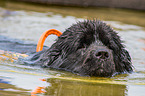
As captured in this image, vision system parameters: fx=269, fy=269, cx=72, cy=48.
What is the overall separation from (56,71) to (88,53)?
2.21ft

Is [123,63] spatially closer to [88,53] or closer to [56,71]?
[88,53]

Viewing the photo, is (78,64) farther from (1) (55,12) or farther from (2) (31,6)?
(2) (31,6)

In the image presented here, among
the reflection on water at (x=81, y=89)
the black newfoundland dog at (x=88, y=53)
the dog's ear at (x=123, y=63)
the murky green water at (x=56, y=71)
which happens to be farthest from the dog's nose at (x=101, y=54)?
the dog's ear at (x=123, y=63)

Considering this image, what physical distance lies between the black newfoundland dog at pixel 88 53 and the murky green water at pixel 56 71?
19 cm

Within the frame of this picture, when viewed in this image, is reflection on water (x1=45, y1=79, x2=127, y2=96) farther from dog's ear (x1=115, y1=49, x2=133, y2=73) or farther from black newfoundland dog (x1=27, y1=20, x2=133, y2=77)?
dog's ear (x1=115, y1=49, x2=133, y2=73)

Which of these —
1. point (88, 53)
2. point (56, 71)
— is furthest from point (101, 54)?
point (56, 71)

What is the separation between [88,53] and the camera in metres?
4.40

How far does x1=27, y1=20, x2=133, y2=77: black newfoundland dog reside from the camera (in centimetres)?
431

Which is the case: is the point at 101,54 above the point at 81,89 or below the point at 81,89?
above

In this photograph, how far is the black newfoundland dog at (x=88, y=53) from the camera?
4312 mm

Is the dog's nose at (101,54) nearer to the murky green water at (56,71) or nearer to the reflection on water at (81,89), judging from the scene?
the murky green water at (56,71)

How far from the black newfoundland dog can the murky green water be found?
0.19 metres

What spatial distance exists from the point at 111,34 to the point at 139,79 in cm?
93

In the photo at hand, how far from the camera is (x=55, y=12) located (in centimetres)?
1234
